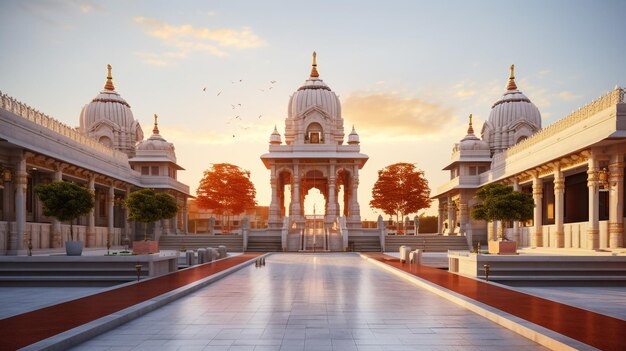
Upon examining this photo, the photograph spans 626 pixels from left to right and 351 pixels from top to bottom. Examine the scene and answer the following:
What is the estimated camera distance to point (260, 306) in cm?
1530

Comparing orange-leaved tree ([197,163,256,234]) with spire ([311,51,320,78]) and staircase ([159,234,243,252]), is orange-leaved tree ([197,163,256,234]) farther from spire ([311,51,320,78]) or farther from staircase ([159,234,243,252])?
staircase ([159,234,243,252])

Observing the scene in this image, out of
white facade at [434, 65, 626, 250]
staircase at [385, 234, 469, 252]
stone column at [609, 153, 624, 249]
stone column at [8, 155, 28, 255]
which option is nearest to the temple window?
staircase at [385, 234, 469, 252]

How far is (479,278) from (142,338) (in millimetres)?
15712

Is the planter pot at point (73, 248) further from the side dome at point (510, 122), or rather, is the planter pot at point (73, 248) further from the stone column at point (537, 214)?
the side dome at point (510, 122)

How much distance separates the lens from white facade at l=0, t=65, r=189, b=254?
33344 millimetres

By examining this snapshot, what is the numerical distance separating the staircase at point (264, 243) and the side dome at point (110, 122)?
2508 centimetres

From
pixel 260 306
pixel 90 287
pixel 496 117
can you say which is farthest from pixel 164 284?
pixel 496 117

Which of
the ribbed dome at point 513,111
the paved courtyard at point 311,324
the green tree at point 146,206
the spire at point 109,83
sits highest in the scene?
the spire at point 109,83

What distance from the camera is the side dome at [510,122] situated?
6844 centimetres

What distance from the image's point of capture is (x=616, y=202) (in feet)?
98.5

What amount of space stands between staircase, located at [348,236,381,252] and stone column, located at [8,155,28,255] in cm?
2625

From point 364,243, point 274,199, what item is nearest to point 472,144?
point 364,243

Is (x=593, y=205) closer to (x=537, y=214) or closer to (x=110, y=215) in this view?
(x=537, y=214)

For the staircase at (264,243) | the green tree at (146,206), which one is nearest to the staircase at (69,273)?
the green tree at (146,206)
